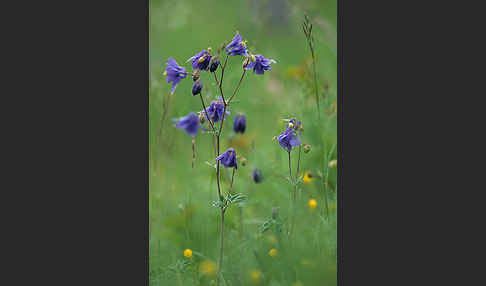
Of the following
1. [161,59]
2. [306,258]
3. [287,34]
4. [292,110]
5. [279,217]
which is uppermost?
[287,34]

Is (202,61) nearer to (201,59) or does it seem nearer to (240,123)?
(201,59)

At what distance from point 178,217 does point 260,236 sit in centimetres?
84

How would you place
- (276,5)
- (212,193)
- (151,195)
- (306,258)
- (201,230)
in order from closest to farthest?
(306,258)
(201,230)
(151,195)
(212,193)
(276,5)

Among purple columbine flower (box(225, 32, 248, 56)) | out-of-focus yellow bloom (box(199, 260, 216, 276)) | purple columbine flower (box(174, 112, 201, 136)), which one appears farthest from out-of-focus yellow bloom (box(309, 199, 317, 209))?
purple columbine flower (box(225, 32, 248, 56))

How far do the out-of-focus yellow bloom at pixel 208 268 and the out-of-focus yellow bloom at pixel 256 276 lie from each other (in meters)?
0.27

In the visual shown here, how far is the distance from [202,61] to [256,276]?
4.20ft

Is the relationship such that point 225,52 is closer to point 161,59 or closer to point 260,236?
point 260,236

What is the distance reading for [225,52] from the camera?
285 centimetres

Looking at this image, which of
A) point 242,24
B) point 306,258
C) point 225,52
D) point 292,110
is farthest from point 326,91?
point 242,24

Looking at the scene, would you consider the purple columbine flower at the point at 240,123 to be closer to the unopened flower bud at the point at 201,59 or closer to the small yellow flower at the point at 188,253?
the unopened flower bud at the point at 201,59

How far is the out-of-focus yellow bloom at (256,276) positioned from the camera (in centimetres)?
286

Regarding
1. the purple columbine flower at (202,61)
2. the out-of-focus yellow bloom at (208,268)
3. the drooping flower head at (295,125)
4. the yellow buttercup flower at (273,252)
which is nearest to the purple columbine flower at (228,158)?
the drooping flower head at (295,125)

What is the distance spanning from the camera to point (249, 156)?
4.25 m

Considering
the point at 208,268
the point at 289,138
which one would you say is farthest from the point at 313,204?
the point at 208,268
